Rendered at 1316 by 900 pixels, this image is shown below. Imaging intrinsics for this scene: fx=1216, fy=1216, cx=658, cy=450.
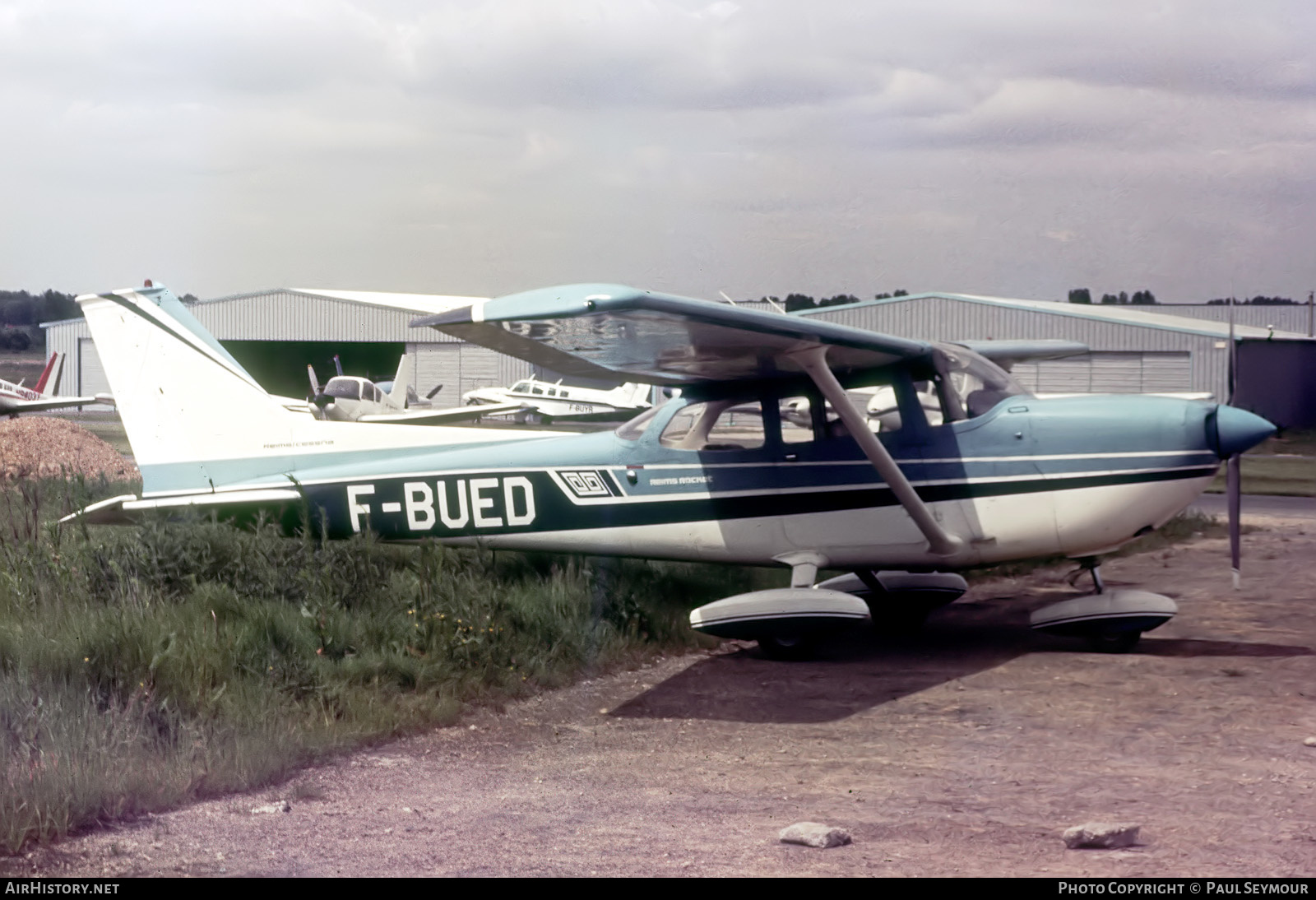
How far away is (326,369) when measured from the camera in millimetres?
60281

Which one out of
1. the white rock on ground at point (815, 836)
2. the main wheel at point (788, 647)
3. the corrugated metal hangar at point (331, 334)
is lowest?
the main wheel at point (788, 647)

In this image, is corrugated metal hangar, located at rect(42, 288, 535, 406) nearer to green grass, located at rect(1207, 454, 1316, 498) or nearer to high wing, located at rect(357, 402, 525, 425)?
high wing, located at rect(357, 402, 525, 425)

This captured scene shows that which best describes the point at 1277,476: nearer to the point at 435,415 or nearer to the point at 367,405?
the point at 435,415

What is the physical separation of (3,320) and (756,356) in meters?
64.4

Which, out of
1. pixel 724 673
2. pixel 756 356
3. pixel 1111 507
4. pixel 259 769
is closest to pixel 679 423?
pixel 756 356

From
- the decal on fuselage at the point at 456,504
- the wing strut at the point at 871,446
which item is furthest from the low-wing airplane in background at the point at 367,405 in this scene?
the wing strut at the point at 871,446

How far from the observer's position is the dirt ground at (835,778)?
4145 mm

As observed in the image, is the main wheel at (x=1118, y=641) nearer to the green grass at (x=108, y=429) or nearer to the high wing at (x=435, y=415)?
A: the high wing at (x=435, y=415)

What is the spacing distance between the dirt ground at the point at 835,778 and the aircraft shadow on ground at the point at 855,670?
0.03 metres

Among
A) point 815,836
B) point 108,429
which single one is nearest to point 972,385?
point 815,836

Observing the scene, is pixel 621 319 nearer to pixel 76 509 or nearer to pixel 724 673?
pixel 724 673

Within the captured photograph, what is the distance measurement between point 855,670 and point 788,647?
1.54 ft

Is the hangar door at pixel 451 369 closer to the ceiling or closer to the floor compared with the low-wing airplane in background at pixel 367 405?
closer to the ceiling

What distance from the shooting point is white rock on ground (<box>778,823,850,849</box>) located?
14.0ft
